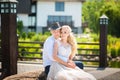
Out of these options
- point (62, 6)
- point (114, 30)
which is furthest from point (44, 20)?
point (114, 30)

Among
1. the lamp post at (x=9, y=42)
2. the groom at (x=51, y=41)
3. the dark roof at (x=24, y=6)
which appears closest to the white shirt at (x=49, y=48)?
the groom at (x=51, y=41)

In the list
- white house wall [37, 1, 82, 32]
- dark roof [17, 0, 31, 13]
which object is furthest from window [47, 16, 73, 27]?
dark roof [17, 0, 31, 13]

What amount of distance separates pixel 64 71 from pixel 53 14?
1706 inches

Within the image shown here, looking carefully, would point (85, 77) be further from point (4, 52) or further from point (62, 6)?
point (62, 6)

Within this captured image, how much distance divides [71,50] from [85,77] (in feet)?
1.84

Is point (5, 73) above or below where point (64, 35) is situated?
below

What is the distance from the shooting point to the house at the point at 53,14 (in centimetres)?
5041

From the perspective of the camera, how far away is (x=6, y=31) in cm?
1053

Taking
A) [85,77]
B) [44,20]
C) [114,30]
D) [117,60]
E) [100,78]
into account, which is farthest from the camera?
[44,20]

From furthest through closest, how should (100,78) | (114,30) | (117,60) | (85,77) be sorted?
(114,30)
(117,60)
(100,78)
(85,77)

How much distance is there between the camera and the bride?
7625 millimetres

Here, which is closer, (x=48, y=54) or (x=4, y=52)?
(x=48, y=54)

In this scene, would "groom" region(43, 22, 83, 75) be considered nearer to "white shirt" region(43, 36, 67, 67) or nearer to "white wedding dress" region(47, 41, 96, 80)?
"white shirt" region(43, 36, 67, 67)

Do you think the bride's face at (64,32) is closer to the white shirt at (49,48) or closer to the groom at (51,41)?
the groom at (51,41)
